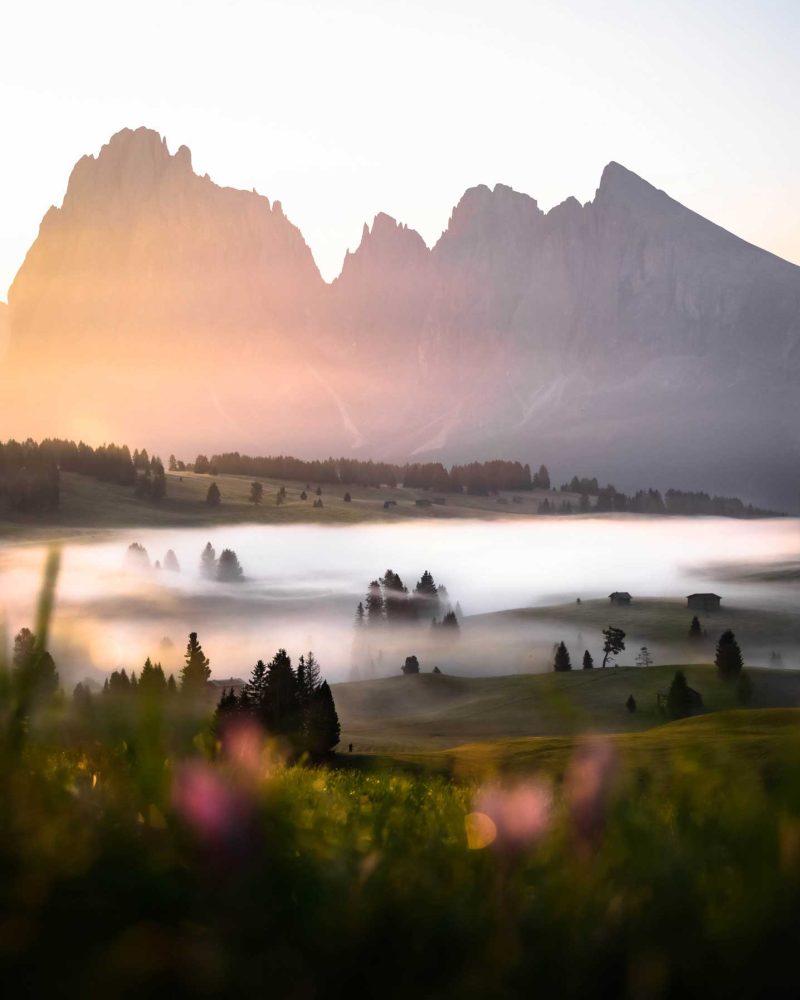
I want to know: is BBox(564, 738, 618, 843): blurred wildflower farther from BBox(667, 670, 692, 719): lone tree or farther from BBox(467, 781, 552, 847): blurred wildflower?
BBox(667, 670, 692, 719): lone tree

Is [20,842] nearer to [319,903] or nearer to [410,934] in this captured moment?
[319,903]

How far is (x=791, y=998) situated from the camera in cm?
216

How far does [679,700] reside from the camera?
173625 mm

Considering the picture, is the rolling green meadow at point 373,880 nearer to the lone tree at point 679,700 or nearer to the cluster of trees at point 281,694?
the cluster of trees at point 281,694

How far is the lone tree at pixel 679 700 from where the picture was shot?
174m

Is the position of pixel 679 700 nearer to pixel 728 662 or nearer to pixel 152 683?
pixel 728 662

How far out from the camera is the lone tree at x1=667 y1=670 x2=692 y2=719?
6831 inches

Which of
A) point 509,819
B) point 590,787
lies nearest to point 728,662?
point 590,787

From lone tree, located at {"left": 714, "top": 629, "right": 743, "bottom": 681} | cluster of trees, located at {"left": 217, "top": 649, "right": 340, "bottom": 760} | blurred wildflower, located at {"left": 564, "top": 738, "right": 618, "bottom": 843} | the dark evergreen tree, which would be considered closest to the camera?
blurred wildflower, located at {"left": 564, "top": 738, "right": 618, "bottom": 843}

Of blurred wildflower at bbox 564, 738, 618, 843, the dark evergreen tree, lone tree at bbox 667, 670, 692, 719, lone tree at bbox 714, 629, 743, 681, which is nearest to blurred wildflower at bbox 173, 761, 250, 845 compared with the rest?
the dark evergreen tree

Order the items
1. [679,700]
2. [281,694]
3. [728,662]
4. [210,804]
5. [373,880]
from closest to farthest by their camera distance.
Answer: [373,880] → [210,804] → [281,694] → [679,700] → [728,662]

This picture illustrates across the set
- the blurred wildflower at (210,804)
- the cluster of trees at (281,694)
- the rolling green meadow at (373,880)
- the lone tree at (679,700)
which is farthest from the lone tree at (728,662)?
the blurred wildflower at (210,804)

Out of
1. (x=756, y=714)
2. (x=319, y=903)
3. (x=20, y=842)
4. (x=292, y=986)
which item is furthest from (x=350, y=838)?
(x=756, y=714)

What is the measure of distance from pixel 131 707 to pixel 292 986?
1.34m
